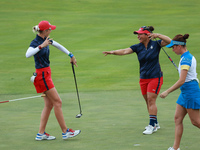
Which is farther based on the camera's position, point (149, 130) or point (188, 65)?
point (149, 130)

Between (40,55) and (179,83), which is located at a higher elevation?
(40,55)

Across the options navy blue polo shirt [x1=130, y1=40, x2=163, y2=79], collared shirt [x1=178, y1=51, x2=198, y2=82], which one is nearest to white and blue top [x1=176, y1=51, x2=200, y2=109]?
collared shirt [x1=178, y1=51, x2=198, y2=82]

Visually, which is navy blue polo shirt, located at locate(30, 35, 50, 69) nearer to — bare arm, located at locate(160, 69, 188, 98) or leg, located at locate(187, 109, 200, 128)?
bare arm, located at locate(160, 69, 188, 98)

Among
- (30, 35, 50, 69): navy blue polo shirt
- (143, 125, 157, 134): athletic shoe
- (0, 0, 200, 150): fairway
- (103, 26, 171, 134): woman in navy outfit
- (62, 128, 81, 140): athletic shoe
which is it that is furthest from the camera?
(103, 26, 171, 134): woman in navy outfit

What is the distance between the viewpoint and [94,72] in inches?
626

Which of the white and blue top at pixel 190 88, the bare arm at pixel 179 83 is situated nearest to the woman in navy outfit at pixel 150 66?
the white and blue top at pixel 190 88

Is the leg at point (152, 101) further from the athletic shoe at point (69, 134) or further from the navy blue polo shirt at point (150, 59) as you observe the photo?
the athletic shoe at point (69, 134)

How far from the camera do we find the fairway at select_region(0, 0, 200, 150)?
841 centimetres

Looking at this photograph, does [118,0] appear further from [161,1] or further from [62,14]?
[62,14]

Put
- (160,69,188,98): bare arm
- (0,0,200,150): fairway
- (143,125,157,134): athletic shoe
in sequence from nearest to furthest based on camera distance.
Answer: (160,69,188,98): bare arm < (0,0,200,150): fairway < (143,125,157,134): athletic shoe

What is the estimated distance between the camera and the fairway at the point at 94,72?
841cm

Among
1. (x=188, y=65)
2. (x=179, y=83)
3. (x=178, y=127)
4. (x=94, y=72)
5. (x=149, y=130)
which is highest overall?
(x=188, y=65)

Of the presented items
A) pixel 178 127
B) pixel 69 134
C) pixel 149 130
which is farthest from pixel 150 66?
pixel 69 134

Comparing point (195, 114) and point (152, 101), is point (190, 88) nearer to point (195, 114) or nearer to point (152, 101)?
point (195, 114)
